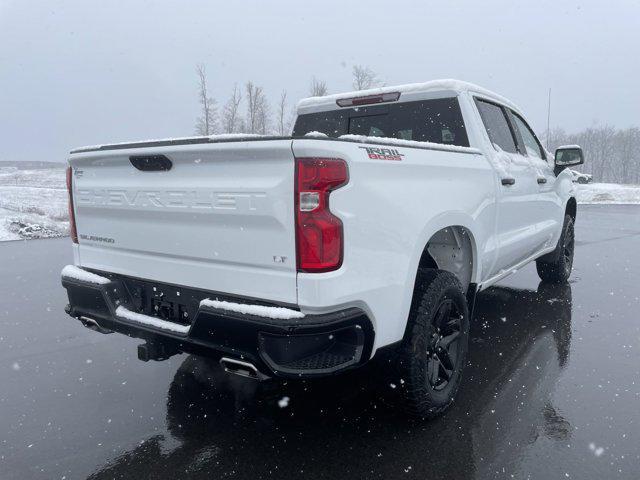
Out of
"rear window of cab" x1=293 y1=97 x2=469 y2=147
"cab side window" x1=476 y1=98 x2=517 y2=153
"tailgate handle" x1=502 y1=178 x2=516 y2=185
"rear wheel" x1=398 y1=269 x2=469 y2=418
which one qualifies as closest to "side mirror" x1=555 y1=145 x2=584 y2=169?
"cab side window" x1=476 y1=98 x2=517 y2=153

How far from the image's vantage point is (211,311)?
7.39 feet

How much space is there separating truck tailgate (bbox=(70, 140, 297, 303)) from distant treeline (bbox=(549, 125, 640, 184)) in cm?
10193

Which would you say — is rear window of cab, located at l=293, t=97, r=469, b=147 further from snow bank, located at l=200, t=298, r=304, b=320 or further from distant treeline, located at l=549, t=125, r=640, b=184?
distant treeline, located at l=549, t=125, r=640, b=184

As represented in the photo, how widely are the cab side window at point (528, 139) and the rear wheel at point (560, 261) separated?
1.22 meters

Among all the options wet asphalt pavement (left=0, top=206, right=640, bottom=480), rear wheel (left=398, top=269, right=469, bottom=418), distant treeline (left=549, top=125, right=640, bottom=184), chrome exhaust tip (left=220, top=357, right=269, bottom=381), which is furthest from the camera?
distant treeline (left=549, top=125, right=640, bottom=184)

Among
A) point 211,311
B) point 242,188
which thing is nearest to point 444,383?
point 211,311

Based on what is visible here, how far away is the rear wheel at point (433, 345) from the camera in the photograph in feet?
8.50

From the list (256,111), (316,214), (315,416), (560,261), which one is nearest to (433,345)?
(315,416)

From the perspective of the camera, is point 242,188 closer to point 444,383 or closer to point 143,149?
point 143,149

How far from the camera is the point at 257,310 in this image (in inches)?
85.0

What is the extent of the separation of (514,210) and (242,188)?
261cm

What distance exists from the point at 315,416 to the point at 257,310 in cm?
110

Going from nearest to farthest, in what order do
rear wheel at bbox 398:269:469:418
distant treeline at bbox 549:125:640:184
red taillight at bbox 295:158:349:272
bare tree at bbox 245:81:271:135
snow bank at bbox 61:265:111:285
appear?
red taillight at bbox 295:158:349:272 → rear wheel at bbox 398:269:469:418 → snow bank at bbox 61:265:111:285 → bare tree at bbox 245:81:271:135 → distant treeline at bbox 549:125:640:184

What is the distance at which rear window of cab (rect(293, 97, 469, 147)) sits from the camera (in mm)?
3555
